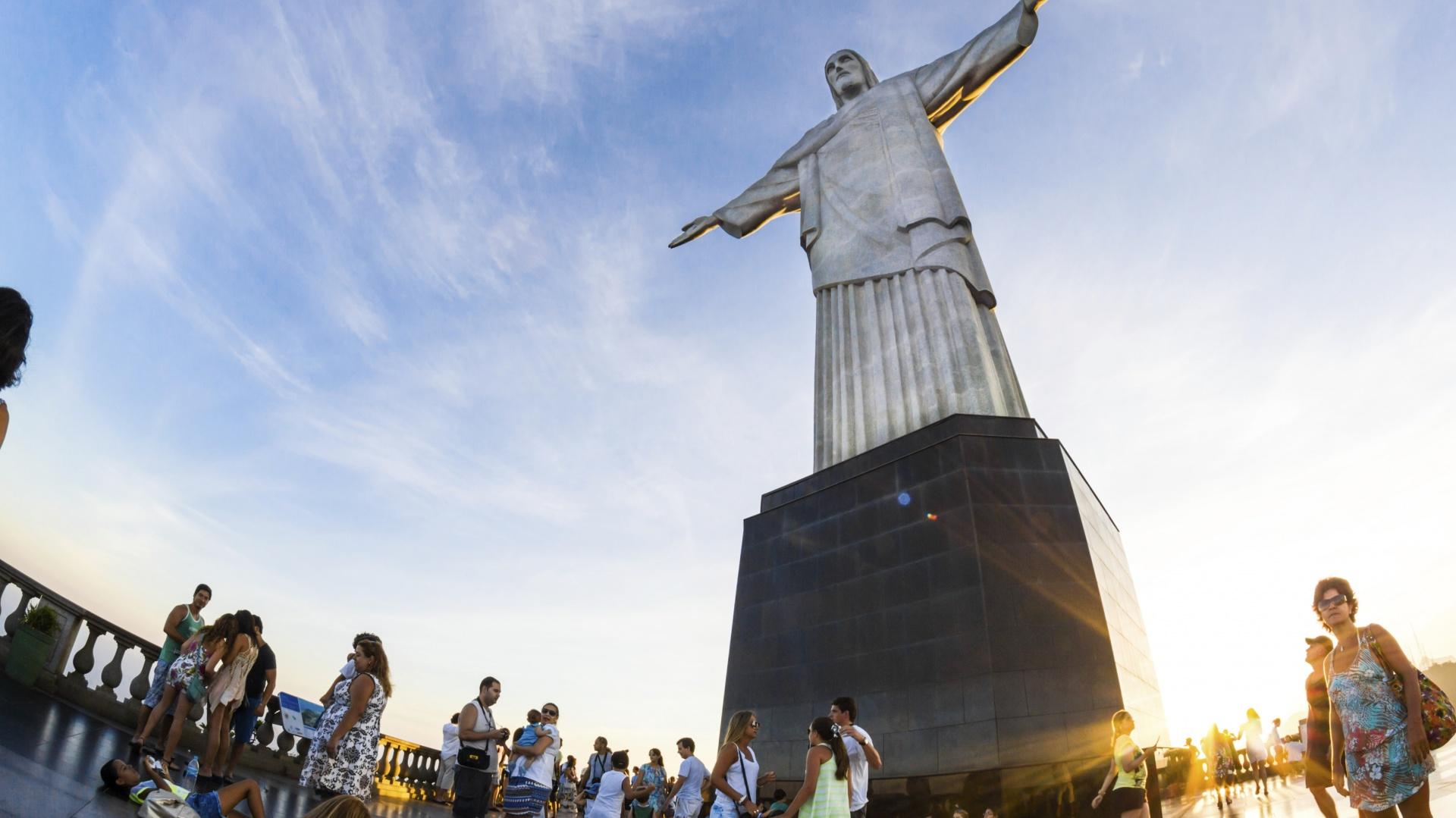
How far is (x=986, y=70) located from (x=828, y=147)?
3238mm

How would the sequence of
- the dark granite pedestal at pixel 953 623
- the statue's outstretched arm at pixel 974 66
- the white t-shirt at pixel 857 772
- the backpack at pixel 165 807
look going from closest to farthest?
the backpack at pixel 165 807, the white t-shirt at pixel 857 772, the dark granite pedestal at pixel 953 623, the statue's outstretched arm at pixel 974 66

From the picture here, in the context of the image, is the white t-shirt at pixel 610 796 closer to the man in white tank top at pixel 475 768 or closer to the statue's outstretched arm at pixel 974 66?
the man in white tank top at pixel 475 768

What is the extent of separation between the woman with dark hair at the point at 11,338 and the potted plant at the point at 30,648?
7.81 meters

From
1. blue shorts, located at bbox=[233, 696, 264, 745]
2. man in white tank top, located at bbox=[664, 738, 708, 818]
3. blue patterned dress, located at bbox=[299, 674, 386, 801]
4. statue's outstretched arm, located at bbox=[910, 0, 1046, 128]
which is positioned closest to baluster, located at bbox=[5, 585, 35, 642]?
blue shorts, located at bbox=[233, 696, 264, 745]

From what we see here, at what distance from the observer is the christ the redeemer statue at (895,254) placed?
11.9 meters

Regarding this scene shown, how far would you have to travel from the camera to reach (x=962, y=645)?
334 inches

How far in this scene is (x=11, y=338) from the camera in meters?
2.70

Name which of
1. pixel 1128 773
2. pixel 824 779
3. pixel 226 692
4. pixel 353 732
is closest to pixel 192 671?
pixel 226 692

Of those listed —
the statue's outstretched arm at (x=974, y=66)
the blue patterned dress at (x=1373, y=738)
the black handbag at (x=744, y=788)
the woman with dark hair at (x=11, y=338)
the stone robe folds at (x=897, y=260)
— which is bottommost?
the black handbag at (x=744, y=788)

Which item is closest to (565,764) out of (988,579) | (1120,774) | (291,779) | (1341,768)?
(291,779)

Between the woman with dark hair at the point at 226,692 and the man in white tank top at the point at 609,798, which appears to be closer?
the woman with dark hair at the point at 226,692

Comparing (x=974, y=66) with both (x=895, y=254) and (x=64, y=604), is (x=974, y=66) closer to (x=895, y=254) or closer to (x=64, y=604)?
(x=895, y=254)

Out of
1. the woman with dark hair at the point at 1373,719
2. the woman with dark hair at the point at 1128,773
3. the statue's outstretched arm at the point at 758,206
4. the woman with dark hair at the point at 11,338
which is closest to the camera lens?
the woman with dark hair at the point at 11,338

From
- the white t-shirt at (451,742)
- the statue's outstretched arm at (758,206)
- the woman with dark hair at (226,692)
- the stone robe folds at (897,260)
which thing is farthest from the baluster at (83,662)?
the statue's outstretched arm at (758,206)
